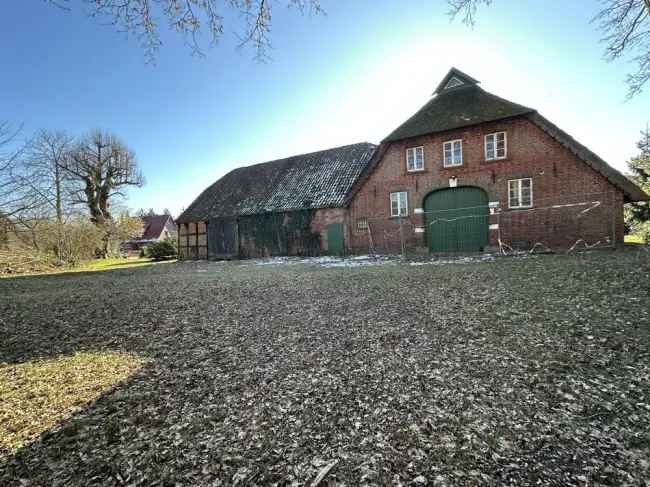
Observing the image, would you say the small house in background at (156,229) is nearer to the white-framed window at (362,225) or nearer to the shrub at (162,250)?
the shrub at (162,250)

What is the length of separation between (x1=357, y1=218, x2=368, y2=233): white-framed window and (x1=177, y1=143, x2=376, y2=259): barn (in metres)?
0.77

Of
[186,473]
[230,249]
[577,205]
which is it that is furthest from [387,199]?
[186,473]

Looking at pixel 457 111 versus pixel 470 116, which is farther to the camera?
pixel 457 111

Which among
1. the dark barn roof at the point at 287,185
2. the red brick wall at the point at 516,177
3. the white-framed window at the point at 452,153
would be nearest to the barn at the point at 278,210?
the dark barn roof at the point at 287,185

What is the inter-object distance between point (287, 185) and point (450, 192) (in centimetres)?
1059

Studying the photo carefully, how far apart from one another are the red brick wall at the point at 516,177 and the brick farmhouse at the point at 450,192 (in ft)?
0.13

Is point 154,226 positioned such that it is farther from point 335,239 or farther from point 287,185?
point 335,239

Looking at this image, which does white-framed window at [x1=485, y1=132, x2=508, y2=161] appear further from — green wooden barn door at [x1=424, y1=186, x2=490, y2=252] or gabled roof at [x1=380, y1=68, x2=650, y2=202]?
green wooden barn door at [x1=424, y1=186, x2=490, y2=252]

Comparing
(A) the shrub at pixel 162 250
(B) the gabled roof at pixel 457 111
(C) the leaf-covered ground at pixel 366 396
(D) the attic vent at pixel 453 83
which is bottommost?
(C) the leaf-covered ground at pixel 366 396

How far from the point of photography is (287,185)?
21.5 meters

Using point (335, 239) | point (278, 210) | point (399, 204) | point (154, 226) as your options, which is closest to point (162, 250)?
point (278, 210)

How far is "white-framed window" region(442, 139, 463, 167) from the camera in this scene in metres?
15.1

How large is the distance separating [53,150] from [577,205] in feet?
108

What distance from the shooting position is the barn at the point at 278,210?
18.6 meters
